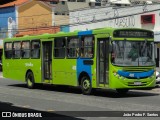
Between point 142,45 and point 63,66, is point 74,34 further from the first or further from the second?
point 142,45

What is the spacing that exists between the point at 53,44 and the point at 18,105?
7019 mm

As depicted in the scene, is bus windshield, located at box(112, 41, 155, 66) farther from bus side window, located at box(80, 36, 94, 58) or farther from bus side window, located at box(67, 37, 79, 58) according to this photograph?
bus side window, located at box(67, 37, 79, 58)

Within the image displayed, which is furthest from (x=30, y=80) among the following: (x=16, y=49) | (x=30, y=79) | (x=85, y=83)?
(x=85, y=83)

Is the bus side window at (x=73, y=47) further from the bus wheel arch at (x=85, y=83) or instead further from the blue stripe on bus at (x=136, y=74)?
the blue stripe on bus at (x=136, y=74)

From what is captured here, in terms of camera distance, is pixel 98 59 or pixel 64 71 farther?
pixel 64 71

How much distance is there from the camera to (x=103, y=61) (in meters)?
19.0

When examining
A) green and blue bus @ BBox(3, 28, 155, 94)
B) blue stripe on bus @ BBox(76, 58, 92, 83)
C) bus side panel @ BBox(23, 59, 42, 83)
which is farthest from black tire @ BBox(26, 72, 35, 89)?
blue stripe on bus @ BBox(76, 58, 92, 83)

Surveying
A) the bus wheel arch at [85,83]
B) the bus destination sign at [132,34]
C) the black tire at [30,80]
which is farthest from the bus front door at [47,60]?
the bus destination sign at [132,34]

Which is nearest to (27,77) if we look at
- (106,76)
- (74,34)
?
(74,34)

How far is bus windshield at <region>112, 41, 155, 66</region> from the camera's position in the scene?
18.4m

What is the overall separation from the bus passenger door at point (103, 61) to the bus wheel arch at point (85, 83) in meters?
0.76

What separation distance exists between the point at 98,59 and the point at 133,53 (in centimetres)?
153

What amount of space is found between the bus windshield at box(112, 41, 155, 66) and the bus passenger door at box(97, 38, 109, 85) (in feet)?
1.63

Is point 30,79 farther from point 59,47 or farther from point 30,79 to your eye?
point 59,47
